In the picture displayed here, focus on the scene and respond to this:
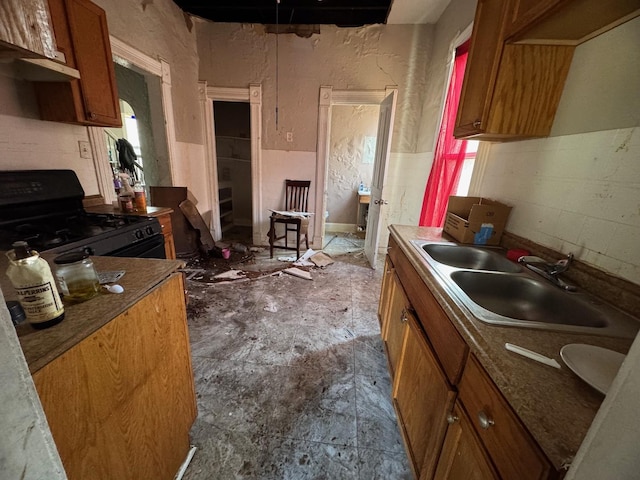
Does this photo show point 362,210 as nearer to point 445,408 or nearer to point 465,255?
point 465,255

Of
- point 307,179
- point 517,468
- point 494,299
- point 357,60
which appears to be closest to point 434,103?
point 357,60

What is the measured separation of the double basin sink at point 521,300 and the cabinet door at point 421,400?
27cm

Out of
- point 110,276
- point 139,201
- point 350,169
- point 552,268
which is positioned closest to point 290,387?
point 110,276

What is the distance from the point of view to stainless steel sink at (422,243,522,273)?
1.39 meters

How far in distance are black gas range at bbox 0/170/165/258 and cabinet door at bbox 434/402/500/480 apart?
5.60ft

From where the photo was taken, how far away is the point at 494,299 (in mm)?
1134

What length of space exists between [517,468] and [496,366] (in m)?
0.19

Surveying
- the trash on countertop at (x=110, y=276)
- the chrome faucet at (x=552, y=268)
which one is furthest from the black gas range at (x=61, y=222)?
the chrome faucet at (x=552, y=268)

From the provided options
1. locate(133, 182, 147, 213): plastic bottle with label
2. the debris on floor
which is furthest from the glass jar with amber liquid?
the debris on floor

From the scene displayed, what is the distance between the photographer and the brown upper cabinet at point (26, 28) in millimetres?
965

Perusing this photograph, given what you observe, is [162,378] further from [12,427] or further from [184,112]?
[184,112]

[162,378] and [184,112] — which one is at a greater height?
[184,112]

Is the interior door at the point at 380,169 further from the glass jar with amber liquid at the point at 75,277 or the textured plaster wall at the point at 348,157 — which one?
the glass jar with amber liquid at the point at 75,277

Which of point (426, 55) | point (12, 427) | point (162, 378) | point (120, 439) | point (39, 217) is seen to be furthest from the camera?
point (426, 55)
